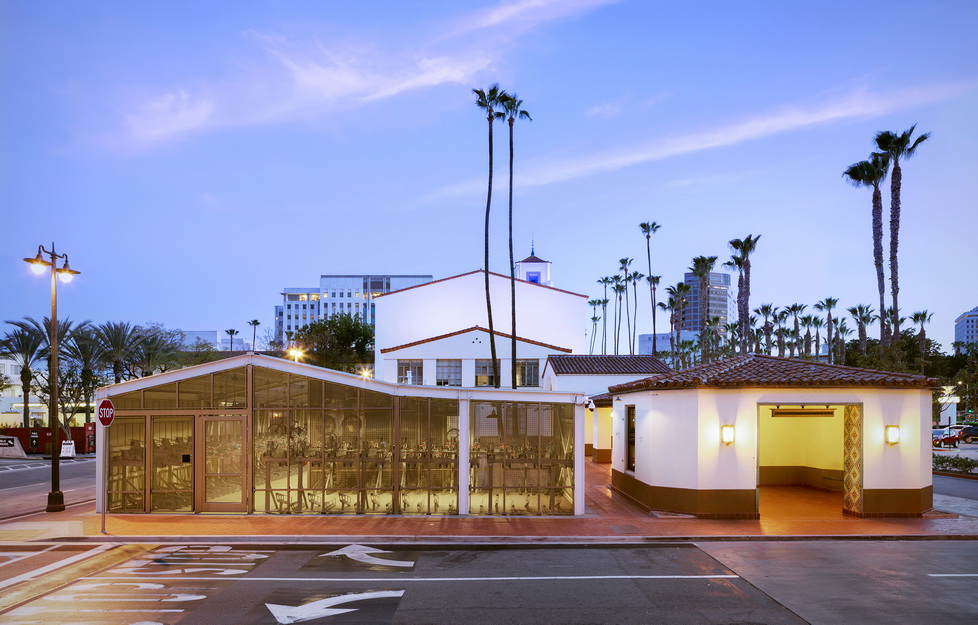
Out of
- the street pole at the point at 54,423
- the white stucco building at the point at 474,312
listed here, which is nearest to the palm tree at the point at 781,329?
the white stucco building at the point at 474,312

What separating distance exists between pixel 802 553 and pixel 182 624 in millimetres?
10953

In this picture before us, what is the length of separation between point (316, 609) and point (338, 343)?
5683 centimetres

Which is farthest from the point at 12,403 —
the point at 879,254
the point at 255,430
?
the point at 879,254

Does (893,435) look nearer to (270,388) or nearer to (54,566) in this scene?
(270,388)

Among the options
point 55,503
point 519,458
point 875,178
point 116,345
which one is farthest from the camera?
point 116,345

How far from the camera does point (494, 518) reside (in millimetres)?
14938

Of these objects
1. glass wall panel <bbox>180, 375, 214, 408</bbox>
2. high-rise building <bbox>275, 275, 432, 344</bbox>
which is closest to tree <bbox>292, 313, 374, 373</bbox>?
glass wall panel <bbox>180, 375, 214, 408</bbox>

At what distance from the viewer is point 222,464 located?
50.9ft

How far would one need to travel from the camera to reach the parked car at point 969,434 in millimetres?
48219

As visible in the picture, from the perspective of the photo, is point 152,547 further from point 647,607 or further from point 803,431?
point 803,431

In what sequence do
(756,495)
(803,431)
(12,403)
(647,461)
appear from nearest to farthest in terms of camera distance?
(756,495)
(647,461)
(803,431)
(12,403)

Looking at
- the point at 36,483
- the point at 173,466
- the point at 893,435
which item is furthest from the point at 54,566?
the point at 893,435

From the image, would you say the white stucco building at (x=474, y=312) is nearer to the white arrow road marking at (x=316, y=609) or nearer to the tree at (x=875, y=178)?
the tree at (x=875, y=178)

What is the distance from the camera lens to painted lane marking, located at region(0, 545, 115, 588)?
33.2 ft
